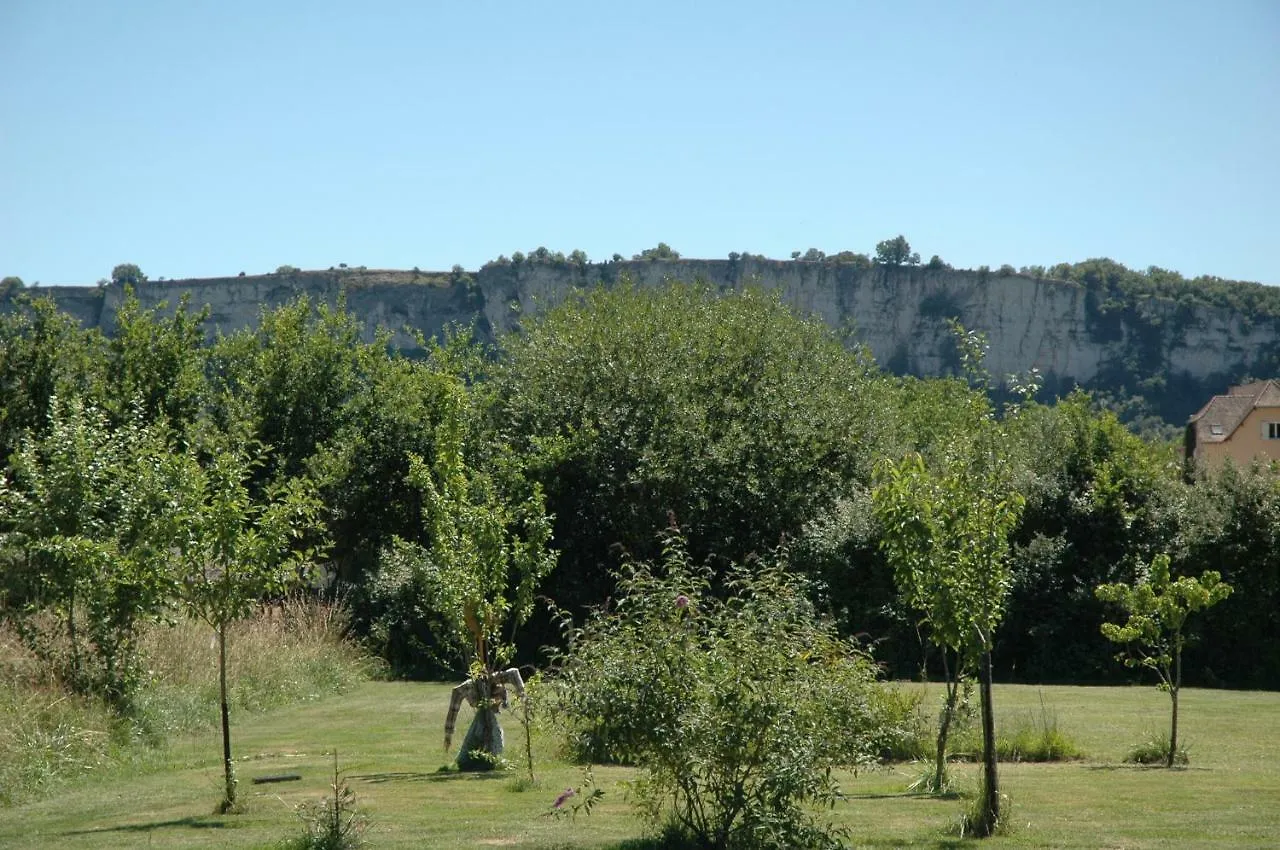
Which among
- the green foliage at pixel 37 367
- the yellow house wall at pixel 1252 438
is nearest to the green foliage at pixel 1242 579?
the green foliage at pixel 37 367

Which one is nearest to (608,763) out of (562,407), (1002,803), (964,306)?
(1002,803)

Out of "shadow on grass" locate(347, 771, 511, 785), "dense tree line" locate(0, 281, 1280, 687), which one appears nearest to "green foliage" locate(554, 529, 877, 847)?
"shadow on grass" locate(347, 771, 511, 785)

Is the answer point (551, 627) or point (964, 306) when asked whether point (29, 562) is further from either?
point (964, 306)

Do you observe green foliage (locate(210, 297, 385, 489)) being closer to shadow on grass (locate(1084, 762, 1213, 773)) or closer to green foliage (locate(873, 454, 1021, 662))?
shadow on grass (locate(1084, 762, 1213, 773))

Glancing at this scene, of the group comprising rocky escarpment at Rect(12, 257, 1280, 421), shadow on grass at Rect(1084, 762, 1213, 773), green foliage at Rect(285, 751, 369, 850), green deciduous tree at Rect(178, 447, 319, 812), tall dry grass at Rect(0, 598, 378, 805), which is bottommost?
tall dry grass at Rect(0, 598, 378, 805)

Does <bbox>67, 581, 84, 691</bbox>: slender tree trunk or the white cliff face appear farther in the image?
the white cliff face

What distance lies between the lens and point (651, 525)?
97.3 feet

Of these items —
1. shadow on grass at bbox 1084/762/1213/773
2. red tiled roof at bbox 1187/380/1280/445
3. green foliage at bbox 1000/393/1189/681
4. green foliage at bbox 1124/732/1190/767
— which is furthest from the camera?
red tiled roof at bbox 1187/380/1280/445

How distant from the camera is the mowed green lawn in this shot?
35.3 feet

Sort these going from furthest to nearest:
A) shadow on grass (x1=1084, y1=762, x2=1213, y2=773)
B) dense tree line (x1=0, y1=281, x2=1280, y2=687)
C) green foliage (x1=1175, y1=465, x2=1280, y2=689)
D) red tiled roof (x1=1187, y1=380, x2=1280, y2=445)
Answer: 1. red tiled roof (x1=1187, y1=380, x2=1280, y2=445)
2. dense tree line (x1=0, y1=281, x2=1280, y2=687)
3. green foliage (x1=1175, y1=465, x2=1280, y2=689)
4. shadow on grass (x1=1084, y1=762, x2=1213, y2=773)

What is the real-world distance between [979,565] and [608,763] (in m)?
6.05

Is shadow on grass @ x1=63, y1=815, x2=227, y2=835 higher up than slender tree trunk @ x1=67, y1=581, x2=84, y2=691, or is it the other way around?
slender tree trunk @ x1=67, y1=581, x2=84, y2=691

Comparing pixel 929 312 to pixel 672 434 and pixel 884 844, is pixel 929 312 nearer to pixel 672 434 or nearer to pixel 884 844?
pixel 672 434

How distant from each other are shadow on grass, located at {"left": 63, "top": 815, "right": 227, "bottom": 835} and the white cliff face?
8968cm
